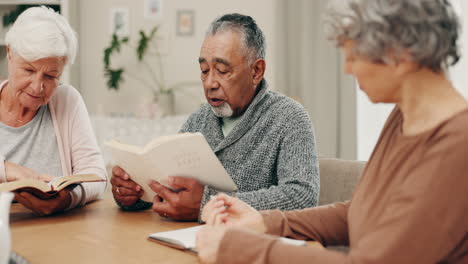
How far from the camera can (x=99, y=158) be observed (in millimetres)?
1877

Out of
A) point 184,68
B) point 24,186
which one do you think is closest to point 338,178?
point 24,186

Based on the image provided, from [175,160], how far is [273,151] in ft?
1.30

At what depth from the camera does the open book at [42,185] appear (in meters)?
1.39

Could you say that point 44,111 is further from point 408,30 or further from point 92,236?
point 408,30

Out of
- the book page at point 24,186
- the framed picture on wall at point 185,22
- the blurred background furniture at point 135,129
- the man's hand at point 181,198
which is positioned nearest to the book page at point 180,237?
the man's hand at point 181,198

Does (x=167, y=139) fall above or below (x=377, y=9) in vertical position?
below

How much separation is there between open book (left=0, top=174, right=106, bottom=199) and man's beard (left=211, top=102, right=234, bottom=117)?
0.46 m

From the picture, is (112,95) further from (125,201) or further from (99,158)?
(125,201)

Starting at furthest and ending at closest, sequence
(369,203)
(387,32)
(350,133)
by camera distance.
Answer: (350,133)
(369,203)
(387,32)

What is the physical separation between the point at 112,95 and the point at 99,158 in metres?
2.59

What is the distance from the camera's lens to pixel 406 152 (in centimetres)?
91

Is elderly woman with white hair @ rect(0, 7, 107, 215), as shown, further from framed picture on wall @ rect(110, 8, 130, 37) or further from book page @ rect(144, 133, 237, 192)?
framed picture on wall @ rect(110, 8, 130, 37)

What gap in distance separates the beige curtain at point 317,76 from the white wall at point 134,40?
246 mm

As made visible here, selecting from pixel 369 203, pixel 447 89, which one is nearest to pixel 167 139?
pixel 369 203
